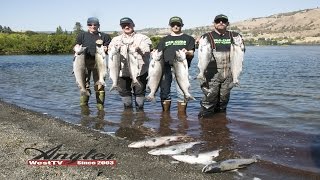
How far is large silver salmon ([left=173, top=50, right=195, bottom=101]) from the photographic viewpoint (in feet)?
34.2

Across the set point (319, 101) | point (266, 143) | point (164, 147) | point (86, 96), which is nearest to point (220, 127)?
point (266, 143)

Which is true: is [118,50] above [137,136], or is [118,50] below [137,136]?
above

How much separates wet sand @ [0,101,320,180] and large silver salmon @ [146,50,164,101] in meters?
1.75

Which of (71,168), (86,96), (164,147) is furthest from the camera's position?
(86,96)

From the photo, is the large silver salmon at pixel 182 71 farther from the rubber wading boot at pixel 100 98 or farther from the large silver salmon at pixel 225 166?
the large silver salmon at pixel 225 166

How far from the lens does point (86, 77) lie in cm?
1230

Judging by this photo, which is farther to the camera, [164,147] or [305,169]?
[164,147]

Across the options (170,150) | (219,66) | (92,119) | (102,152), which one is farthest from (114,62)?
(170,150)

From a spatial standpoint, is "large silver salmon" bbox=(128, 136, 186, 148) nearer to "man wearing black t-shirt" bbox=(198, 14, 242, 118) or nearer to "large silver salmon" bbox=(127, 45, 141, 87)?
"man wearing black t-shirt" bbox=(198, 14, 242, 118)

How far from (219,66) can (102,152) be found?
4.18 meters

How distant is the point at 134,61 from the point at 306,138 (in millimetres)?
4844

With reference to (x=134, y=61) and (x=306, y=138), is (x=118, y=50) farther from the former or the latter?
(x=306, y=138)

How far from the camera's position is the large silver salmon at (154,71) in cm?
1069

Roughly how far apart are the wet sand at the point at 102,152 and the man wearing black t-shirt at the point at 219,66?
778 millimetres
